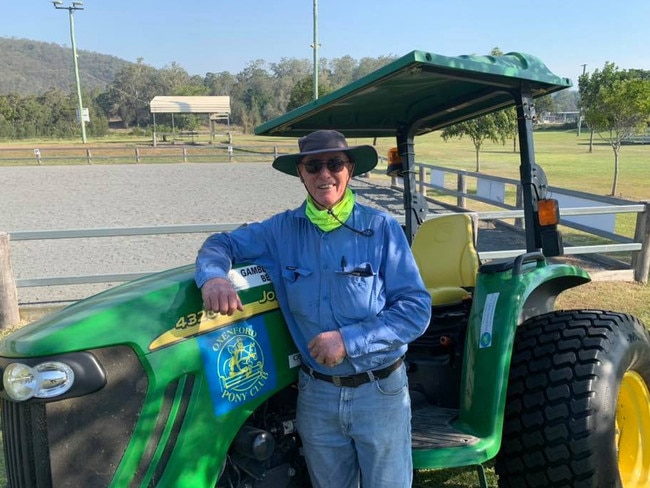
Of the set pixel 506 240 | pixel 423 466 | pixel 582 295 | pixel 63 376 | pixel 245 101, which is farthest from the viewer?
pixel 245 101

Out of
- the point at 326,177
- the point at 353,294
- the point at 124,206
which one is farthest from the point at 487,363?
the point at 124,206

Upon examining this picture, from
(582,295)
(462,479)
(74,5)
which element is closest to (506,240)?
(582,295)

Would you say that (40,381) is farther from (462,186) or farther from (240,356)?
(462,186)

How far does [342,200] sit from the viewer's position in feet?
7.03

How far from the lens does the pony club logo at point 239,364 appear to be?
196cm

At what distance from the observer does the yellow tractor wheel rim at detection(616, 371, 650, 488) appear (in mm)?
2898

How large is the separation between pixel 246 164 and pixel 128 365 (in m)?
28.0

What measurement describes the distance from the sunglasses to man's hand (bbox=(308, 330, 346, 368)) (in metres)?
0.61

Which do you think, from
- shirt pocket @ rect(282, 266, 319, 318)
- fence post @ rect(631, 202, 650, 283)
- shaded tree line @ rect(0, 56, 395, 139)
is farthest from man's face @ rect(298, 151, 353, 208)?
shaded tree line @ rect(0, 56, 395, 139)

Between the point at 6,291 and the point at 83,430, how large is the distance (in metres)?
4.75

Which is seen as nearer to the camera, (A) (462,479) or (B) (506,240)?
(A) (462,479)

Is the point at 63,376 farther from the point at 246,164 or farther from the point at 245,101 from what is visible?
the point at 245,101

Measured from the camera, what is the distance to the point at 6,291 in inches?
229

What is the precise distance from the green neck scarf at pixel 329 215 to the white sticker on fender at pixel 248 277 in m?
0.28
